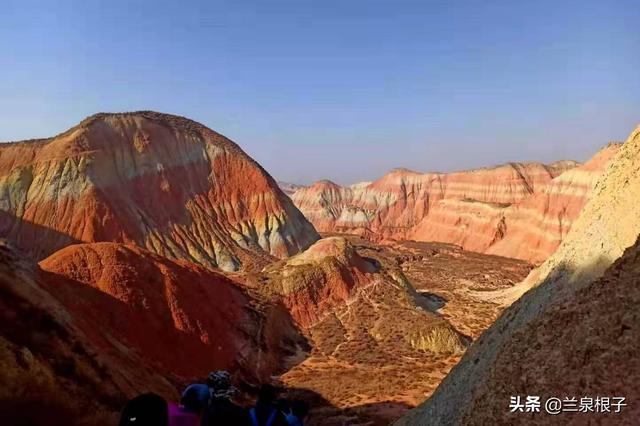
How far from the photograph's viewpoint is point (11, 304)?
1452 cm

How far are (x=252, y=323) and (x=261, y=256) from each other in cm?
3193

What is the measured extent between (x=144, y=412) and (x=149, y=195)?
6643cm

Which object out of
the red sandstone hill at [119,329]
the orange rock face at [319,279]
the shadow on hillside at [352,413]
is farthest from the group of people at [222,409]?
the orange rock face at [319,279]

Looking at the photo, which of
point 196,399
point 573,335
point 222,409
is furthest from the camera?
point 573,335

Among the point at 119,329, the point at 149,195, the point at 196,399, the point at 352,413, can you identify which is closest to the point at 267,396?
the point at 196,399

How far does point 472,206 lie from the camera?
11881 cm

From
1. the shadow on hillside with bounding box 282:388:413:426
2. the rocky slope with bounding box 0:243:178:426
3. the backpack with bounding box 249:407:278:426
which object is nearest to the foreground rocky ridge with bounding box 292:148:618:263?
the shadow on hillside with bounding box 282:388:413:426

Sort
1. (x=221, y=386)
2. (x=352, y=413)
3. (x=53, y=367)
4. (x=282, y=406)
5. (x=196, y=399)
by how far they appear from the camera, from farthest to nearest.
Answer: (x=352, y=413)
(x=53, y=367)
(x=221, y=386)
(x=196, y=399)
(x=282, y=406)

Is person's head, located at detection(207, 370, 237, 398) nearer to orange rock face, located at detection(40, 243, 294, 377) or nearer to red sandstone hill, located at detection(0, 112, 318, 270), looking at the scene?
orange rock face, located at detection(40, 243, 294, 377)

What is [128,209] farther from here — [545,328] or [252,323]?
[545,328]

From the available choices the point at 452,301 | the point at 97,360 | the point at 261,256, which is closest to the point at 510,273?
the point at 452,301

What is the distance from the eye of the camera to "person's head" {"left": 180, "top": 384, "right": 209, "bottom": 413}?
6168 millimetres

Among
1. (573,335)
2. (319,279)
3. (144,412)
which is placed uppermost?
(573,335)

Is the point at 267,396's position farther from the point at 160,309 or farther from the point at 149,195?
the point at 149,195
